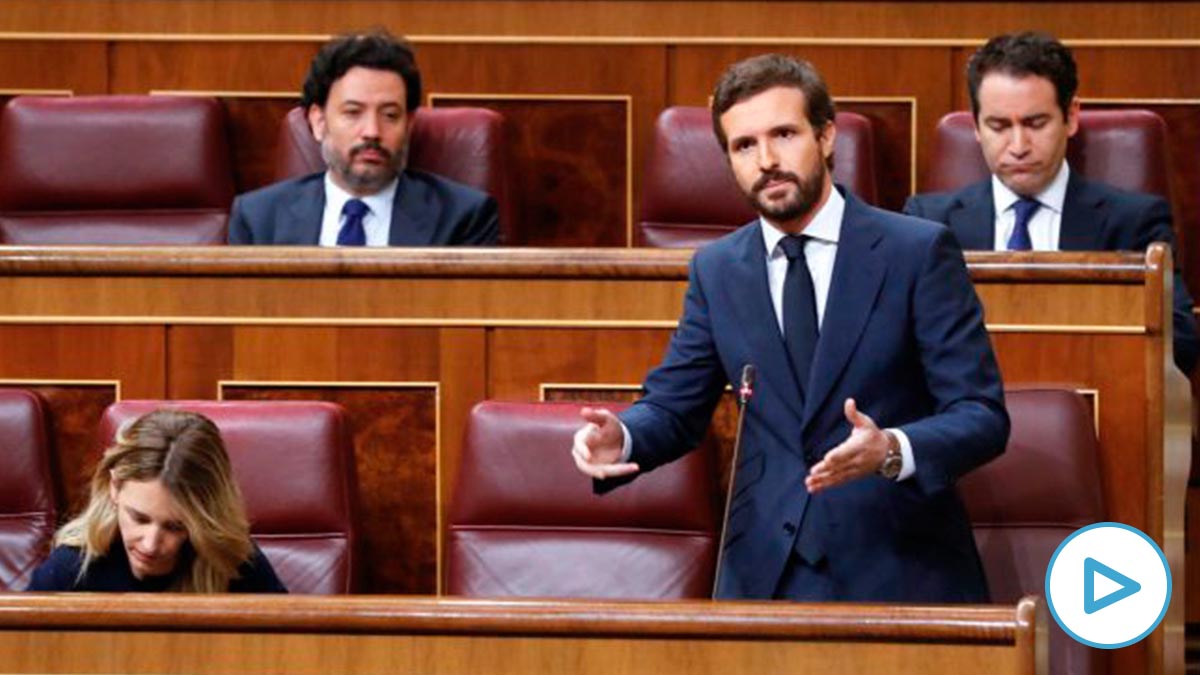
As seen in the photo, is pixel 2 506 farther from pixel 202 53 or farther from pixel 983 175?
pixel 983 175

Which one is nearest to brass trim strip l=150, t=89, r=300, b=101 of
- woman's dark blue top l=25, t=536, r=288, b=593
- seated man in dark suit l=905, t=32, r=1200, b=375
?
seated man in dark suit l=905, t=32, r=1200, b=375

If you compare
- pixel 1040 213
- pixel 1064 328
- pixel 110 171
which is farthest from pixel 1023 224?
pixel 110 171

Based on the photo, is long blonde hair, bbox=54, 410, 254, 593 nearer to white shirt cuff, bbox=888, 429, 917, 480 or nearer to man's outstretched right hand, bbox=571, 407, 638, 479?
man's outstretched right hand, bbox=571, 407, 638, 479

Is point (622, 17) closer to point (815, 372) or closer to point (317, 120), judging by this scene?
point (317, 120)

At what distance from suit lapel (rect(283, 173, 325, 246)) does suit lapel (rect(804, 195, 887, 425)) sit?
518 mm

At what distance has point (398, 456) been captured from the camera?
127 cm

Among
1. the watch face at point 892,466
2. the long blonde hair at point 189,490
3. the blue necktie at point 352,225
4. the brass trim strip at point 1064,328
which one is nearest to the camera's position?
the watch face at point 892,466

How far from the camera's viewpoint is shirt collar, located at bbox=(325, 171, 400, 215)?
1.49m

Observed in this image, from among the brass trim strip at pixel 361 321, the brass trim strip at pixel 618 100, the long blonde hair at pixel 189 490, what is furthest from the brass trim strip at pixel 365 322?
the brass trim strip at pixel 618 100

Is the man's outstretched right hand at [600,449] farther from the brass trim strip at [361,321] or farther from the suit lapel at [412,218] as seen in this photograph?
the suit lapel at [412,218]

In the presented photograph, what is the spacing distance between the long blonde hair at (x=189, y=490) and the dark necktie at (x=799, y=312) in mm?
272

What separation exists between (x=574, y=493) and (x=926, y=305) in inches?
9.3

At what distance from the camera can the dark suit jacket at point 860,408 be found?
1.03m

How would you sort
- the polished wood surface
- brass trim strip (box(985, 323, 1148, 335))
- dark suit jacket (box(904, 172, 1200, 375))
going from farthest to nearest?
dark suit jacket (box(904, 172, 1200, 375)) < brass trim strip (box(985, 323, 1148, 335)) < the polished wood surface
